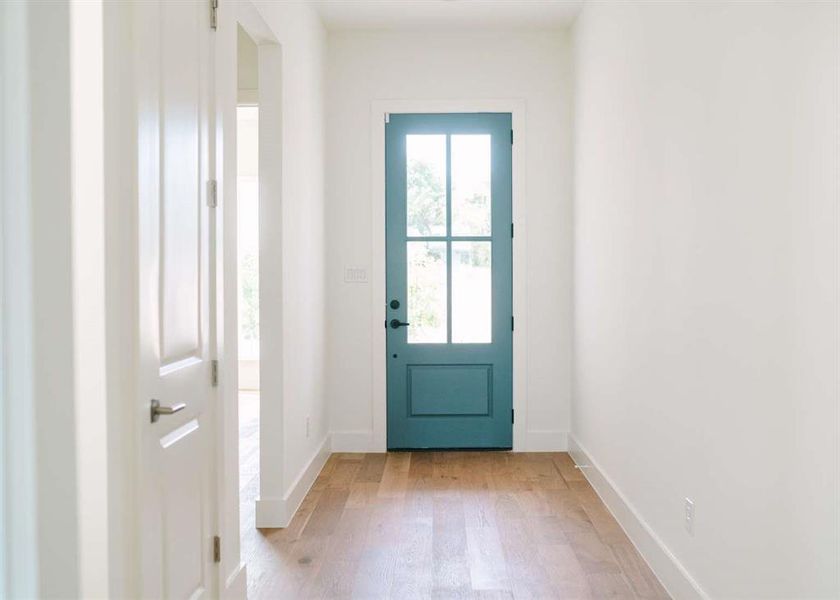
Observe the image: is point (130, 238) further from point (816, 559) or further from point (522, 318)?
point (522, 318)

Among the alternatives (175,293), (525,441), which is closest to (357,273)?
(525,441)

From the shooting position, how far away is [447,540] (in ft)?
10.2

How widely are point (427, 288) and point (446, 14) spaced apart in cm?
178

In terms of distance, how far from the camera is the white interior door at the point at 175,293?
1.72m

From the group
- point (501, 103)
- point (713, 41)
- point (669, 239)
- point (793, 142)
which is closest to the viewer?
point (793, 142)

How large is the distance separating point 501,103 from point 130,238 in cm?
347

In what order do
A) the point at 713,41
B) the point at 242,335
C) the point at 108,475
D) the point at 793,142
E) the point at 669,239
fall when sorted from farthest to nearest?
the point at 242,335, the point at 669,239, the point at 713,41, the point at 793,142, the point at 108,475

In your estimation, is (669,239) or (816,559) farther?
(669,239)

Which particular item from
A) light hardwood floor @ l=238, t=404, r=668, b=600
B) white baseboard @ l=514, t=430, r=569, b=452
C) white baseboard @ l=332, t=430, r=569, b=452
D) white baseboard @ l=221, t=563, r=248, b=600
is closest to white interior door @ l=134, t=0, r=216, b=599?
white baseboard @ l=221, t=563, r=248, b=600

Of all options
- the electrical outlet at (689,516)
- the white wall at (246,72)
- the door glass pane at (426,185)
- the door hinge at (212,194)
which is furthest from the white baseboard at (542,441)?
the door hinge at (212,194)

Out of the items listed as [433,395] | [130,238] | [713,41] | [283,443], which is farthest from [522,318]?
[130,238]

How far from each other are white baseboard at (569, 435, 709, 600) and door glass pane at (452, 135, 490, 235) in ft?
5.58

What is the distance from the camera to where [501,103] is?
4637 millimetres

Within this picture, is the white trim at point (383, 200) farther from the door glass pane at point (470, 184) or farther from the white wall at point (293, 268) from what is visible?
the white wall at point (293, 268)
